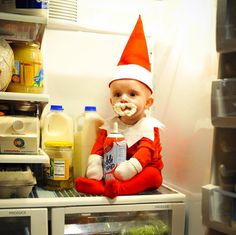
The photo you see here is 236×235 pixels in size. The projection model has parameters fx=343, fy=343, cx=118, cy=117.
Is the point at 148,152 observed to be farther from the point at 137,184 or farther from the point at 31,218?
the point at 31,218

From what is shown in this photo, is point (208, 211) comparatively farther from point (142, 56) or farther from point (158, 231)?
point (142, 56)

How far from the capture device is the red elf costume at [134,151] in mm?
1419

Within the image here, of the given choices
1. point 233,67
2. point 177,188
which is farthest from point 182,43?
point 177,188

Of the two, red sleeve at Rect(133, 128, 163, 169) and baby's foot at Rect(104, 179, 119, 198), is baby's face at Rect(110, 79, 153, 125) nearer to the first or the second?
red sleeve at Rect(133, 128, 163, 169)

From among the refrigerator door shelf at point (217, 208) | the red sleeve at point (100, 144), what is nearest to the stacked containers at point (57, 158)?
the red sleeve at point (100, 144)

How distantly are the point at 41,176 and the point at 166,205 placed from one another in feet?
2.04

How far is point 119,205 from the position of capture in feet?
4.50

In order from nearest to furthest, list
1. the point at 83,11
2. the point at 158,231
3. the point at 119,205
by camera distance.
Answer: the point at 119,205 → the point at 158,231 → the point at 83,11

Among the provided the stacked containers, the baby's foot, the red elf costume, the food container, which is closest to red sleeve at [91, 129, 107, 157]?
the red elf costume

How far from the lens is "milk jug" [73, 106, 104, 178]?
1640 mm

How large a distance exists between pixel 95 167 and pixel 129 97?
35 cm

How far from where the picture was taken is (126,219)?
4.92 feet

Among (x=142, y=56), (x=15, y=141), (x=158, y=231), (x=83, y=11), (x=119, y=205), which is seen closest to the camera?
(x=15, y=141)

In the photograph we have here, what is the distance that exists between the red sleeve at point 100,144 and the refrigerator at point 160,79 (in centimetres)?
27
